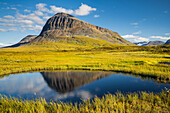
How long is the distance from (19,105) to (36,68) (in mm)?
25979

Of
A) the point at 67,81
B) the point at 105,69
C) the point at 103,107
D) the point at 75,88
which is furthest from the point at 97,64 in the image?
the point at 103,107

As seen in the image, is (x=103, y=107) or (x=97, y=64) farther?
(x=97, y=64)

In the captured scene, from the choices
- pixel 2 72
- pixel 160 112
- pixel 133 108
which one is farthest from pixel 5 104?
pixel 2 72

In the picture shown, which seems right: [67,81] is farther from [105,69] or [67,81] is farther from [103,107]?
[103,107]

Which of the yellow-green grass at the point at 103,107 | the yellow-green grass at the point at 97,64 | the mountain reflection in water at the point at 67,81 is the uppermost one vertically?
the yellow-green grass at the point at 97,64

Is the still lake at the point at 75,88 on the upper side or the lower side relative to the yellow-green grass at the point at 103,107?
lower

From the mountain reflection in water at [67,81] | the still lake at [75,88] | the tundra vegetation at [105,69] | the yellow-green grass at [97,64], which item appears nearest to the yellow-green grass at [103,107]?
the tundra vegetation at [105,69]

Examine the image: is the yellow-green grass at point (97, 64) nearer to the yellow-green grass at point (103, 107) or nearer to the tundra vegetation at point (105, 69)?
the tundra vegetation at point (105, 69)

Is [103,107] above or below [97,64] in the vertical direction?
below

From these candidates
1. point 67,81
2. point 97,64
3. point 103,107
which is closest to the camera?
point 103,107

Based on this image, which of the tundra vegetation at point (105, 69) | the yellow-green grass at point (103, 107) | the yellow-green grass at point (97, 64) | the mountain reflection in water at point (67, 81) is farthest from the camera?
Result: the yellow-green grass at point (97, 64)

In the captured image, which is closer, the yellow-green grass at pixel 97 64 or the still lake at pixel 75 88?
the still lake at pixel 75 88

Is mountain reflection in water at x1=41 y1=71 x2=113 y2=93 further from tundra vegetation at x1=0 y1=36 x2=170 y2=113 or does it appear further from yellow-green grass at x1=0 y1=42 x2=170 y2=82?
yellow-green grass at x1=0 y1=42 x2=170 y2=82

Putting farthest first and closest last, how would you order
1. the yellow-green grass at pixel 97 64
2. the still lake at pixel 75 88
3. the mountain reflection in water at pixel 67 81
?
the yellow-green grass at pixel 97 64 → the mountain reflection in water at pixel 67 81 → the still lake at pixel 75 88
